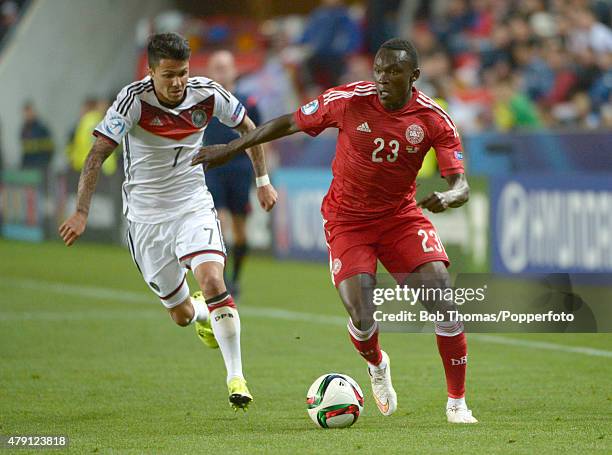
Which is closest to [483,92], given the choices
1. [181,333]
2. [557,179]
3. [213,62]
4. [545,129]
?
[545,129]

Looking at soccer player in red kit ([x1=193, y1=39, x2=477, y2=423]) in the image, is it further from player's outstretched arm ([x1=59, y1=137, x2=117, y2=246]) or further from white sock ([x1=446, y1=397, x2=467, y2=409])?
player's outstretched arm ([x1=59, y1=137, x2=117, y2=246])

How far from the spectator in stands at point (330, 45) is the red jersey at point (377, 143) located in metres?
14.0

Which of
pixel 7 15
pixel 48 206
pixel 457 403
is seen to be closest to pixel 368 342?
pixel 457 403

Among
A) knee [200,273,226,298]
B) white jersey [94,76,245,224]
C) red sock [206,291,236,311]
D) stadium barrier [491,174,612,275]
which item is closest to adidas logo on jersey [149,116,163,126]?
white jersey [94,76,245,224]

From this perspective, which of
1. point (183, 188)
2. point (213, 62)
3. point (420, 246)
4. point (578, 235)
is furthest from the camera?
point (578, 235)

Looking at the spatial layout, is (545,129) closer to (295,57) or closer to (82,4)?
(295,57)

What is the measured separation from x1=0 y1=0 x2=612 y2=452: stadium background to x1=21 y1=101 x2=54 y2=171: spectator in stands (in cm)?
6

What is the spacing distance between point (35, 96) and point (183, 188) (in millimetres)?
21123

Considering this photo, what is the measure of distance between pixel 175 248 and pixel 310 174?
9.20 m

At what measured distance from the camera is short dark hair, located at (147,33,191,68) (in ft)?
24.6

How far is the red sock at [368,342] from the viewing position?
24.5 ft

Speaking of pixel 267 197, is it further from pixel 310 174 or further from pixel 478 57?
pixel 478 57

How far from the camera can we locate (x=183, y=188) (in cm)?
830

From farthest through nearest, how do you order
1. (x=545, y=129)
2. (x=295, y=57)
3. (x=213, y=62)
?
1. (x=295, y=57)
2. (x=545, y=129)
3. (x=213, y=62)
